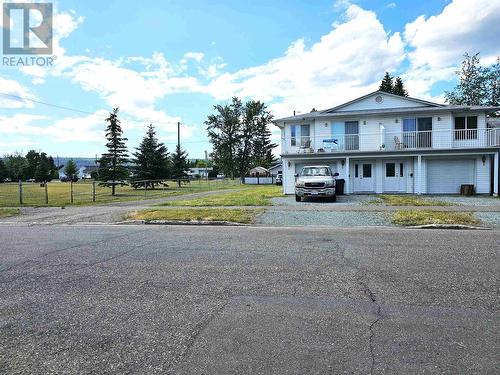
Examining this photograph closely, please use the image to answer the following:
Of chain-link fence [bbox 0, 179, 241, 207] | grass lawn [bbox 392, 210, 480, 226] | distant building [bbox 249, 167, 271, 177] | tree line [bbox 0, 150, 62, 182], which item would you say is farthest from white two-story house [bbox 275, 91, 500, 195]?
tree line [bbox 0, 150, 62, 182]

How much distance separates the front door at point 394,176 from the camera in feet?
81.7

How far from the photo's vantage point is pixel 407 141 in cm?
2459

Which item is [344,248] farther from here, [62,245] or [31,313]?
[62,245]

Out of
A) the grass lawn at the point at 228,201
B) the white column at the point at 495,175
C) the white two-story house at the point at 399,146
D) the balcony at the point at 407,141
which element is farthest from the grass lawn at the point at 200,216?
the white column at the point at 495,175

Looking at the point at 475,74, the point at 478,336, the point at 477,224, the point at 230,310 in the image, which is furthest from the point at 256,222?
the point at 475,74

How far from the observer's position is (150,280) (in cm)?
545

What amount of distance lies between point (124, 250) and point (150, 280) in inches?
99.6

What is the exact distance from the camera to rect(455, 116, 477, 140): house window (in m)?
Answer: 24.2

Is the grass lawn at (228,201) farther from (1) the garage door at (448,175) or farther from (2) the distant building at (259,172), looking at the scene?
(2) the distant building at (259,172)

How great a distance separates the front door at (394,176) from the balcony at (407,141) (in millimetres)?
1253

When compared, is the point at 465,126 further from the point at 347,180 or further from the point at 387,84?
the point at 387,84

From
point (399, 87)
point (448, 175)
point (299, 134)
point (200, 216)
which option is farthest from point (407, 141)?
point (399, 87)

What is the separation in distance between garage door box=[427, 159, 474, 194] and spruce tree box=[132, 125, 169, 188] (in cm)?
2778

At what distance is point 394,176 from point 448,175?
3.47 m
